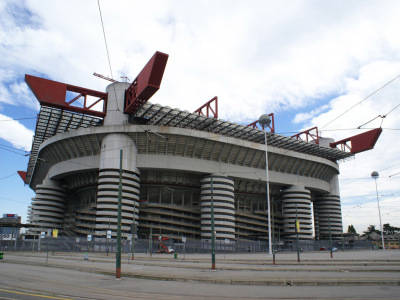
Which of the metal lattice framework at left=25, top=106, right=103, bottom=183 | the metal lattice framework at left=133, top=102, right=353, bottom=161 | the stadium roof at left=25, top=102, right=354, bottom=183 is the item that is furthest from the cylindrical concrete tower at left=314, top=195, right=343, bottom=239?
the metal lattice framework at left=25, top=106, right=103, bottom=183

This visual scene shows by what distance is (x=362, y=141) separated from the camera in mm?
74938

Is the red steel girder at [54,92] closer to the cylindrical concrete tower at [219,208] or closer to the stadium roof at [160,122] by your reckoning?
the stadium roof at [160,122]

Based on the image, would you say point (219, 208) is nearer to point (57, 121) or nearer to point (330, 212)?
point (57, 121)

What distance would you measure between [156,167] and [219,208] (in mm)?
13217

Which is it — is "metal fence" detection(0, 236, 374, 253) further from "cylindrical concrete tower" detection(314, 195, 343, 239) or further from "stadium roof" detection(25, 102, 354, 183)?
"cylindrical concrete tower" detection(314, 195, 343, 239)

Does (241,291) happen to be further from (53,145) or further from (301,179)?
(301,179)

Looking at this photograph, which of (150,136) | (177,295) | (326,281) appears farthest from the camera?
(150,136)

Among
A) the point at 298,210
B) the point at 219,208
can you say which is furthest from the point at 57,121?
the point at 298,210

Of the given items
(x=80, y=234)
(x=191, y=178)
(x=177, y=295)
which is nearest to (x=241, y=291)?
(x=177, y=295)

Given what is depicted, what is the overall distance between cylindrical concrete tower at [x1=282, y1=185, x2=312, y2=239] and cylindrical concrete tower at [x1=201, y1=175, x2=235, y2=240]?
53.5 feet

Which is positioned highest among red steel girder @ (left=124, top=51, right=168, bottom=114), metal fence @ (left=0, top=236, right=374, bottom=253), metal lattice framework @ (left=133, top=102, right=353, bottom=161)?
red steel girder @ (left=124, top=51, right=168, bottom=114)

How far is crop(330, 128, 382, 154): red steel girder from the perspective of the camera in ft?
236

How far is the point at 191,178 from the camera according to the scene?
63.1m

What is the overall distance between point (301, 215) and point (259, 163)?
15608 mm
